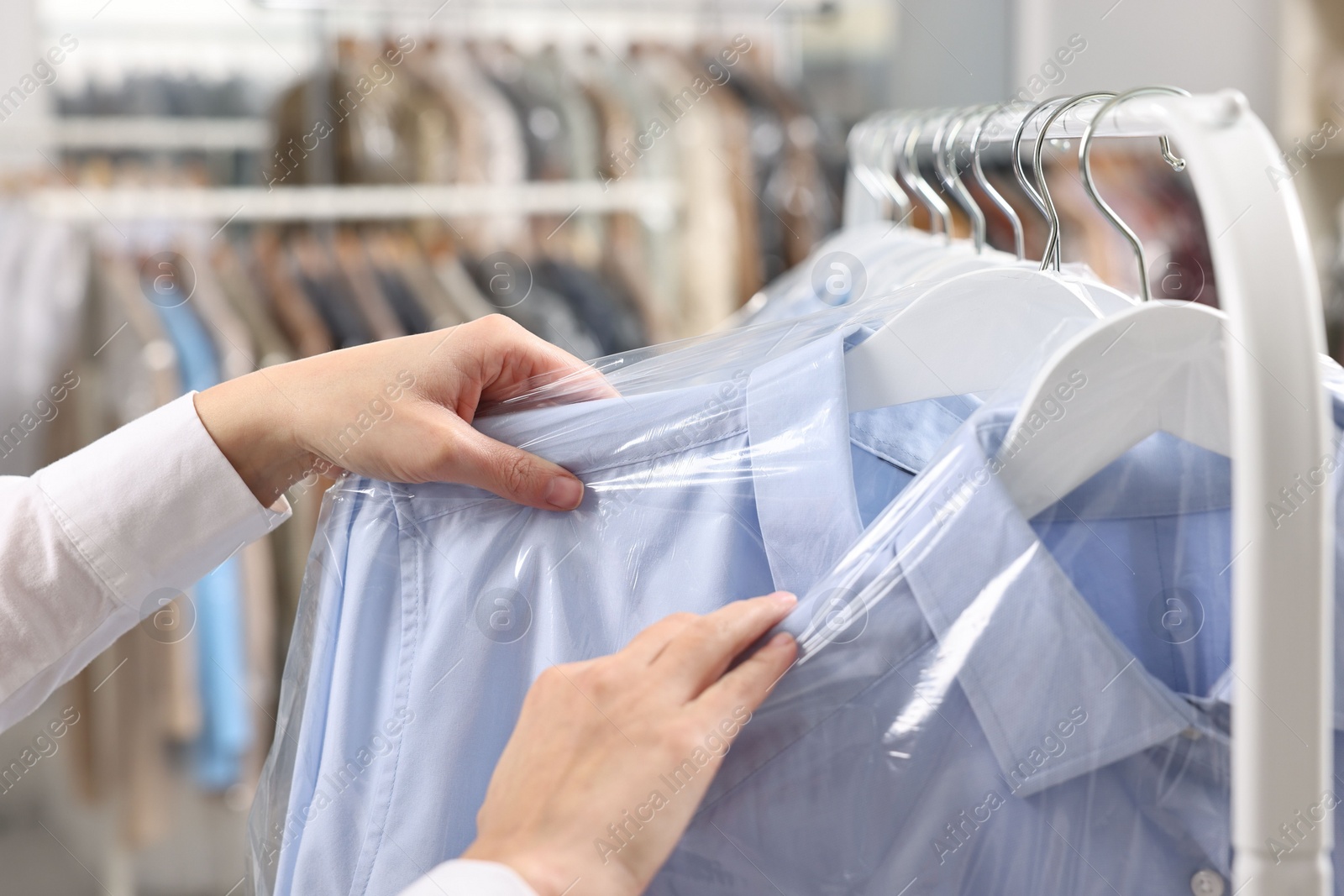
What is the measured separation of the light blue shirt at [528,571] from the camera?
0.49 metres

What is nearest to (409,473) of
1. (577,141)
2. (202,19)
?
(577,141)

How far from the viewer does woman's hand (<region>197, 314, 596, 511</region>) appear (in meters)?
0.52

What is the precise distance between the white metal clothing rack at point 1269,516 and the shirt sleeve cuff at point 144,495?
1.66ft

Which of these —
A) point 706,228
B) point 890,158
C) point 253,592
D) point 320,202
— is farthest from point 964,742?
point 320,202

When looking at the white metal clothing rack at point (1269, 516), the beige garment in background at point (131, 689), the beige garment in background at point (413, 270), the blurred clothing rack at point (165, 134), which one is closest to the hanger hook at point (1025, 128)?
the white metal clothing rack at point (1269, 516)

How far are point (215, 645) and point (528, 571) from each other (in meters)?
1.12

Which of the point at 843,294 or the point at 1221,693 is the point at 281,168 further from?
the point at 1221,693

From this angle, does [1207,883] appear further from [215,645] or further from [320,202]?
[320,202]

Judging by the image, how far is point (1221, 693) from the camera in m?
0.43

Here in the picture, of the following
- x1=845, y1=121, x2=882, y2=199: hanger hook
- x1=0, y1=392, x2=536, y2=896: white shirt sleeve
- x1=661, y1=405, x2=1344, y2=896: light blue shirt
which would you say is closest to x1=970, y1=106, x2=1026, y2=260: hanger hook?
x1=661, y1=405, x2=1344, y2=896: light blue shirt

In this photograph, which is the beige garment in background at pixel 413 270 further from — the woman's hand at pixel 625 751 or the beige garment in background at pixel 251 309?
the woman's hand at pixel 625 751

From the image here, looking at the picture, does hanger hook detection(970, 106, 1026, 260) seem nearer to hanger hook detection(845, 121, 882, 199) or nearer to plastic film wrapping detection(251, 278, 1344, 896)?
plastic film wrapping detection(251, 278, 1344, 896)

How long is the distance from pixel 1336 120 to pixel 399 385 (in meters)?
2.13

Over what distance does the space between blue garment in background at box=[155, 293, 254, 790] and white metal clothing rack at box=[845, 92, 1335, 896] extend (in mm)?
1359
